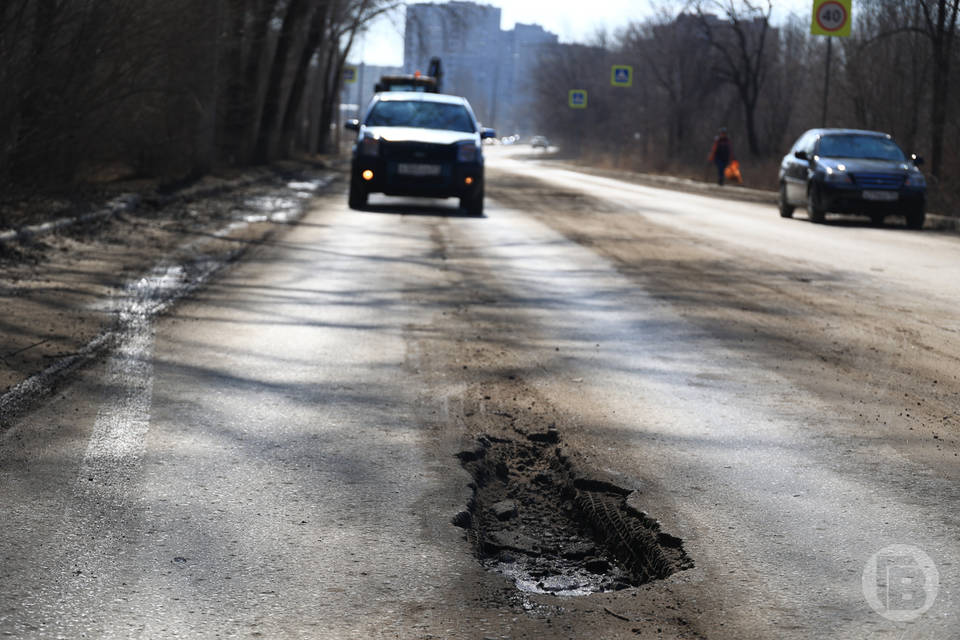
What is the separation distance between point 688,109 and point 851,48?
105 feet

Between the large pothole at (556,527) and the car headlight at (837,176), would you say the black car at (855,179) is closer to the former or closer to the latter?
the car headlight at (837,176)

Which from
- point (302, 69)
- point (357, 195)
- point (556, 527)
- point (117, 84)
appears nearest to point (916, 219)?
point (357, 195)

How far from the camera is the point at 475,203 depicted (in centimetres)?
1855

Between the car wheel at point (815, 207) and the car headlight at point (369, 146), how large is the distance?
710cm

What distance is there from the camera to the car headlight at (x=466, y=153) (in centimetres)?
1830

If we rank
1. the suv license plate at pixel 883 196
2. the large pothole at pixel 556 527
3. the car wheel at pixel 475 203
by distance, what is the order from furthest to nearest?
the suv license plate at pixel 883 196 < the car wheel at pixel 475 203 < the large pothole at pixel 556 527

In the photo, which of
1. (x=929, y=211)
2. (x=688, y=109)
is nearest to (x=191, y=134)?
(x=929, y=211)

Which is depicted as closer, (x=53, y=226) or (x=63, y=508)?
(x=63, y=508)

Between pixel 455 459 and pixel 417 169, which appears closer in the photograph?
pixel 455 459

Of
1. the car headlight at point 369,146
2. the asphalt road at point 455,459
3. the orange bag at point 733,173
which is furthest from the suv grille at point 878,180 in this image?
the orange bag at point 733,173

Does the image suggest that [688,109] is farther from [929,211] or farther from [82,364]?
[82,364]

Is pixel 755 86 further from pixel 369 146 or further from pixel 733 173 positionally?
pixel 369 146

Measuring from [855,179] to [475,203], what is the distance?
6.03 meters

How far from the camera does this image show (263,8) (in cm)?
2706
